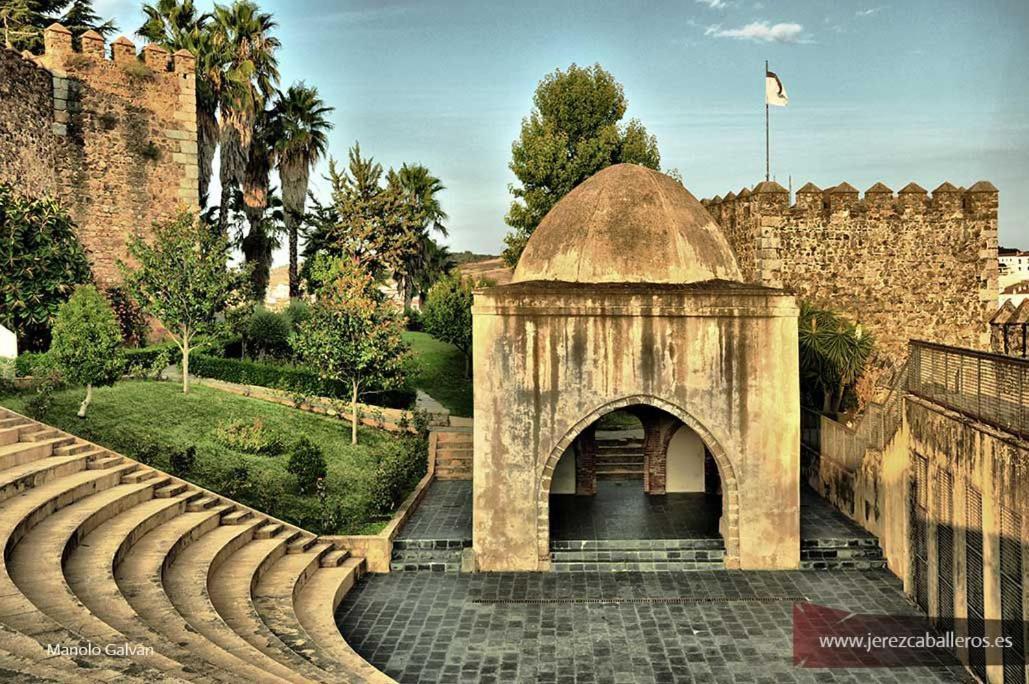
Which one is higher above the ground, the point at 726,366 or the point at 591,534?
the point at 726,366

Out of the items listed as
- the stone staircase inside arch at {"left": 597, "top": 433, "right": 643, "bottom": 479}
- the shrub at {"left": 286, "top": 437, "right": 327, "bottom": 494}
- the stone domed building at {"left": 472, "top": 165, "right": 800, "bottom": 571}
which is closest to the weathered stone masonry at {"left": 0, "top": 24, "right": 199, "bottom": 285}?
the shrub at {"left": 286, "top": 437, "right": 327, "bottom": 494}

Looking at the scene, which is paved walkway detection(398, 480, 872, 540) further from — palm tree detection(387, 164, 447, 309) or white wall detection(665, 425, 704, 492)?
palm tree detection(387, 164, 447, 309)

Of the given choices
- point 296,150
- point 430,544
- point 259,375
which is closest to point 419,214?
point 296,150

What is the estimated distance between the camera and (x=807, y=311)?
2025 cm

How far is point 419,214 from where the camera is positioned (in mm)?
35281

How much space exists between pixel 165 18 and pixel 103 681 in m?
28.6

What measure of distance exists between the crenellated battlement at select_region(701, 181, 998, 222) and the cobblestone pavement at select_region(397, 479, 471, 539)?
11039 mm

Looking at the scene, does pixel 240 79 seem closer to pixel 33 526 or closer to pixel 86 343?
pixel 86 343

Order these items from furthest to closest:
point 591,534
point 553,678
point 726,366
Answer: point 591,534 < point 726,366 < point 553,678

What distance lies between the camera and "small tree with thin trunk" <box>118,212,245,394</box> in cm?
1892

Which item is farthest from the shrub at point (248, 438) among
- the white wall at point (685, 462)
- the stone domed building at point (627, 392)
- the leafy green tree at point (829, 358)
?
the leafy green tree at point (829, 358)

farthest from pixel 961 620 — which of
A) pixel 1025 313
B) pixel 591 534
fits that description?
pixel 1025 313

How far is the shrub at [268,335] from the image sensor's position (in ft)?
84.3

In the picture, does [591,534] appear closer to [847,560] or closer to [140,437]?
[847,560]
